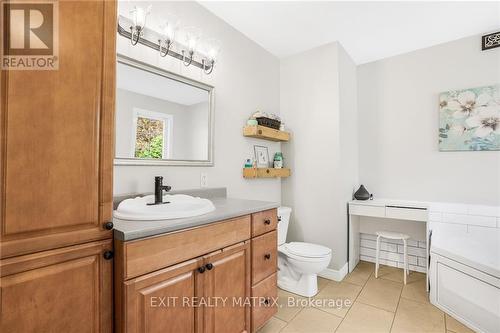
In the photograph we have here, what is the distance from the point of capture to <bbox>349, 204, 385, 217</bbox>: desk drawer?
8.74 feet

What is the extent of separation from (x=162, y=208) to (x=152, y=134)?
566mm

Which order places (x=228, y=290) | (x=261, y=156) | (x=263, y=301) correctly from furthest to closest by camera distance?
(x=261, y=156)
(x=263, y=301)
(x=228, y=290)

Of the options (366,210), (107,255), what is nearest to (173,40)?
(107,255)

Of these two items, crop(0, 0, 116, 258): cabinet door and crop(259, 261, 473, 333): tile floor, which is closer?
crop(0, 0, 116, 258): cabinet door

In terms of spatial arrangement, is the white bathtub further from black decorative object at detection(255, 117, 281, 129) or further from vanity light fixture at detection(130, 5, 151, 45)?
vanity light fixture at detection(130, 5, 151, 45)

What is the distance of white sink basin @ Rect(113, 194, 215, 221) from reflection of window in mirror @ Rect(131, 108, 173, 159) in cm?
31

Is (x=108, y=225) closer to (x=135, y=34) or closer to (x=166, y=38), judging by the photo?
(x=135, y=34)

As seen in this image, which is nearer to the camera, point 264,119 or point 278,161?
point 264,119

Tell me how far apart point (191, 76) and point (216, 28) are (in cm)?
59

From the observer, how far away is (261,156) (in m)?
2.72

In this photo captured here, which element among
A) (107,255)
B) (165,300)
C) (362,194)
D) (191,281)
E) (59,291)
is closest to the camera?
(59,291)

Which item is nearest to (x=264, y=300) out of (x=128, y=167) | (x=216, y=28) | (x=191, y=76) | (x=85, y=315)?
(x=85, y=315)

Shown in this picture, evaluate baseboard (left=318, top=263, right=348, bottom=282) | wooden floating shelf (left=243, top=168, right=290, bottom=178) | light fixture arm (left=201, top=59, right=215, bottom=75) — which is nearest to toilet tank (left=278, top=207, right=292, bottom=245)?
wooden floating shelf (left=243, top=168, right=290, bottom=178)

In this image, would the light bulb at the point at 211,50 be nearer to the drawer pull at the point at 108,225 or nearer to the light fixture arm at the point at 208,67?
the light fixture arm at the point at 208,67
